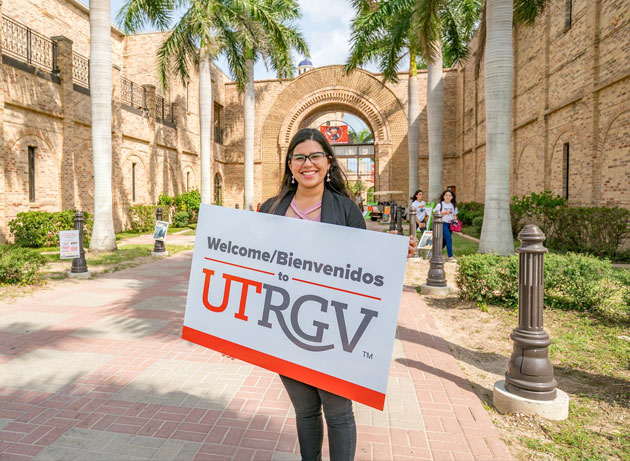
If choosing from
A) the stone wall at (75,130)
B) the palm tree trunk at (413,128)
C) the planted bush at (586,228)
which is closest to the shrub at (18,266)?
the stone wall at (75,130)

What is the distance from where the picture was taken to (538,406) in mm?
3023

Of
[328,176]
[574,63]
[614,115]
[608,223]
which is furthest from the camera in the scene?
[574,63]

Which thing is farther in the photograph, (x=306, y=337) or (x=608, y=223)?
(x=608, y=223)

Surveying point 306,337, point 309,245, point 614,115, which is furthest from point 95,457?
point 614,115

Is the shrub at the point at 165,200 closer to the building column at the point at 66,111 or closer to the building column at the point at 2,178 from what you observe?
the building column at the point at 66,111

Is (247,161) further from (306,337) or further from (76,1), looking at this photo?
(306,337)

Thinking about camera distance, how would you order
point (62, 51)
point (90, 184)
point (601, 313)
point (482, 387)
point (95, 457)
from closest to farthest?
point (95, 457) → point (482, 387) → point (601, 313) → point (62, 51) → point (90, 184)

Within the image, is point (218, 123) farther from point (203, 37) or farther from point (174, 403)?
point (174, 403)

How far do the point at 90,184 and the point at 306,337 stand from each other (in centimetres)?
1750

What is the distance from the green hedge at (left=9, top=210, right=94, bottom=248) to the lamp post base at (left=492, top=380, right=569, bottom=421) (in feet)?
44.3

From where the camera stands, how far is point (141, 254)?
37.5 feet

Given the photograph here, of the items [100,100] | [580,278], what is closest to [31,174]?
[100,100]

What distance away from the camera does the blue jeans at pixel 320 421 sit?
1.98 m

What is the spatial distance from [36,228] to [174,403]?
12475 millimetres
